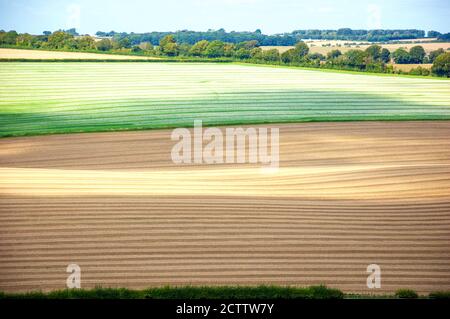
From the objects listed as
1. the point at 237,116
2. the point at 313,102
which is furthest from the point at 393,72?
the point at 237,116

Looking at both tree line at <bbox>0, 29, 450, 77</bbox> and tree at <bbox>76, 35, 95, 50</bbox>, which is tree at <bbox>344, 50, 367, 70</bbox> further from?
tree at <bbox>76, 35, 95, 50</bbox>

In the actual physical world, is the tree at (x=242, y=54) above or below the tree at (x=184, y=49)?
below

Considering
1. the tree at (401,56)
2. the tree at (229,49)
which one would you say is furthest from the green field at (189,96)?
the tree at (401,56)

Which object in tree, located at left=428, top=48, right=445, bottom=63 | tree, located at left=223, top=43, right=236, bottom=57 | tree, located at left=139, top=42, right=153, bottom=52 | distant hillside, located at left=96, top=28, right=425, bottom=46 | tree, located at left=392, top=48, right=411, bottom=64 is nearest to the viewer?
distant hillside, located at left=96, top=28, right=425, bottom=46

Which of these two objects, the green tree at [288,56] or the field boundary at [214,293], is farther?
the green tree at [288,56]

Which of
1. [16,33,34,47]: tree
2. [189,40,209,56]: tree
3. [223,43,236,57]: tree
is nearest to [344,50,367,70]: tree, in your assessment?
[223,43,236,57]: tree

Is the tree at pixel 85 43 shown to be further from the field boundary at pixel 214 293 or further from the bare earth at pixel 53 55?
the field boundary at pixel 214 293

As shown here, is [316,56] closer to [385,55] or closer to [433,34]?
[385,55]
